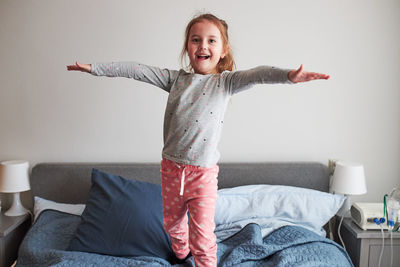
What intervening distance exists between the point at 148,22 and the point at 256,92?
955 mm

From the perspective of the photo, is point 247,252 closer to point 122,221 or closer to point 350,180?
point 122,221

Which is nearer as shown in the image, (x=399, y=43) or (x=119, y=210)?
(x=119, y=210)

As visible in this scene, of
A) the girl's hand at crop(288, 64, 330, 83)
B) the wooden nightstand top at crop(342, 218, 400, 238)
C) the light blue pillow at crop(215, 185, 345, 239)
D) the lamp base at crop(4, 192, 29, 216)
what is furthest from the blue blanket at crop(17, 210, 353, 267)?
the girl's hand at crop(288, 64, 330, 83)

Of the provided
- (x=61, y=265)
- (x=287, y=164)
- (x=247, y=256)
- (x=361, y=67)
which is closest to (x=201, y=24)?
(x=247, y=256)

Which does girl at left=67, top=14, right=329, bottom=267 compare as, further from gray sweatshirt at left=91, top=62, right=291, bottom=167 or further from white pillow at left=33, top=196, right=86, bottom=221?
white pillow at left=33, top=196, right=86, bottom=221

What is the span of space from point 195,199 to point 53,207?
148 cm

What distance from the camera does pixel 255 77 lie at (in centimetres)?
122

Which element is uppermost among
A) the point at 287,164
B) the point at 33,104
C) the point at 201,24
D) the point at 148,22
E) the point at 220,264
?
the point at 148,22

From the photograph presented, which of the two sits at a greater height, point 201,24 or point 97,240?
point 201,24

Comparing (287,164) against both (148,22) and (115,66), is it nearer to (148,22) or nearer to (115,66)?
(148,22)

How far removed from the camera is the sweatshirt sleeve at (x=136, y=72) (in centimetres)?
132

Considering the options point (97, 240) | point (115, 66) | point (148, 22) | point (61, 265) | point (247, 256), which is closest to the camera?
point (115, 66)

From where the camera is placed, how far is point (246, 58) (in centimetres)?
260

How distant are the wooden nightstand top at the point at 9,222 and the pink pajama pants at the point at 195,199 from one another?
54.7 inches
